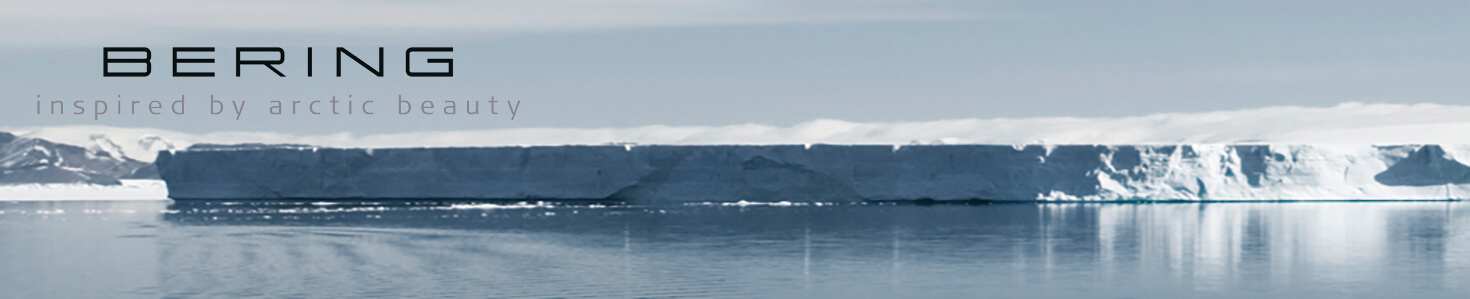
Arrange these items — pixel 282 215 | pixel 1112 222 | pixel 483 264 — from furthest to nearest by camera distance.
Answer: pixel 282 215, pixel 1112 222, pixel 483 264

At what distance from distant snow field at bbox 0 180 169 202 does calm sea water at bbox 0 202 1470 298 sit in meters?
9.64

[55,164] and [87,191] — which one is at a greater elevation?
[55,164]

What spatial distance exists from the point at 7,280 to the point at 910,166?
12.7m

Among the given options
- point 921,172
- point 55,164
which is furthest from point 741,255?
point 55,164

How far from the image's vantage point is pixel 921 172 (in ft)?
65.5

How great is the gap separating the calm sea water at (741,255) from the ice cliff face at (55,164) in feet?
54.8

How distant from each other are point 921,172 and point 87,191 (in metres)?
16.4

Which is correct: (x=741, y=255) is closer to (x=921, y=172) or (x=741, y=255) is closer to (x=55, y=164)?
(x=921, y=172)

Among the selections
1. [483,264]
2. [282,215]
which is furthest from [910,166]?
[483,264]

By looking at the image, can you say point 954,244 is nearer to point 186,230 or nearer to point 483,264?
point 483,264

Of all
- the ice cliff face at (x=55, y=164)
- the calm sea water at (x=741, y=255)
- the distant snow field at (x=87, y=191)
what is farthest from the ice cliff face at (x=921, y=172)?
the ice cliff face at (x=55, y=164)

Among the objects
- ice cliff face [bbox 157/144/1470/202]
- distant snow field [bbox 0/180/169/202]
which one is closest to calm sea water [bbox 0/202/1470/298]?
ice cliff face [bbox 157/144/1470/202]

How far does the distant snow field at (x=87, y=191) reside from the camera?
25.8 meters

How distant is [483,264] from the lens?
30.7 feet
